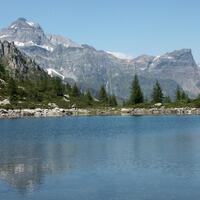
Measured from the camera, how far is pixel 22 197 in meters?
41.6

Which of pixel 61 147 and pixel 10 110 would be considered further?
pixel 10 110

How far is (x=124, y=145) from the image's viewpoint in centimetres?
8069

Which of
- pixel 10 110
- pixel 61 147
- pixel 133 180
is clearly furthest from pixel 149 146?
pixel 10 110

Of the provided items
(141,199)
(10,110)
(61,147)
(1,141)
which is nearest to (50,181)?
(141,199)

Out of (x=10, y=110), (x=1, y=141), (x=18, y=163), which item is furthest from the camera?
(x=10, y=110)

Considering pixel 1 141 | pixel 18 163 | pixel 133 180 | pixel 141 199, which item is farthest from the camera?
pixel 1 141

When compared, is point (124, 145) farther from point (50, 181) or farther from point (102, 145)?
point (50, 181)

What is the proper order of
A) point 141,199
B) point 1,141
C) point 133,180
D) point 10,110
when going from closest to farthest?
1. point 141,199
2. point 133,180
3. point 1,141
4. point 10,110

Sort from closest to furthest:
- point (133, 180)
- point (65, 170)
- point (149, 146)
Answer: point (133, 180) < point (65, 170) < point (149, 146)

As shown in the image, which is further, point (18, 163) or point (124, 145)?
point (124, 145)

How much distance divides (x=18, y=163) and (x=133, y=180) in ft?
58.9

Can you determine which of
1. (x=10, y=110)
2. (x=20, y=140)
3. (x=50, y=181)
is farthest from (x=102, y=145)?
(x=10, y=110)

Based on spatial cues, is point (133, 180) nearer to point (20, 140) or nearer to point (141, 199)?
point (141, 199)

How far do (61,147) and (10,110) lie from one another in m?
112
